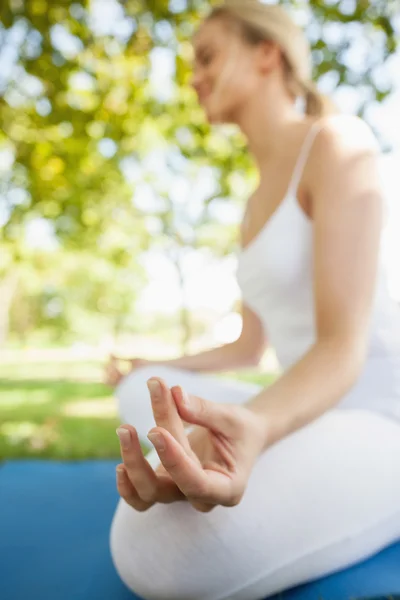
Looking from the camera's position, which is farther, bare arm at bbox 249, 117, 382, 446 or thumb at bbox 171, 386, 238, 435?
bare arm at bbox 249, 117, 382, 446

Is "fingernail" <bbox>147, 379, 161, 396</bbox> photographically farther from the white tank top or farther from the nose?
the nose

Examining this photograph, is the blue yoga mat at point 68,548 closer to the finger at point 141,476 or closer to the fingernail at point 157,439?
the finger at point 141,476

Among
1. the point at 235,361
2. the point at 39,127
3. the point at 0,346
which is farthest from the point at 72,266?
the point at 235,361

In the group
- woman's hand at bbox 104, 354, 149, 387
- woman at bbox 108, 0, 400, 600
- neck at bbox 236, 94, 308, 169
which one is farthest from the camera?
woman's hand at bbox 104, 354, 149, 387

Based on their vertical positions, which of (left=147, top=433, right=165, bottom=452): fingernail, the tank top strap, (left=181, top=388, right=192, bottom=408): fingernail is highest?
the tank top strap

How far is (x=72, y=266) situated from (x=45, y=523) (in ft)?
76.3

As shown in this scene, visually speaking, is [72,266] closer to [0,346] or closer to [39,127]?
[0,346]

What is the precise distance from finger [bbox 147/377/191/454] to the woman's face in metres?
1.04

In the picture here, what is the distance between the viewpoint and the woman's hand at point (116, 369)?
187cm

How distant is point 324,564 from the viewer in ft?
3.91

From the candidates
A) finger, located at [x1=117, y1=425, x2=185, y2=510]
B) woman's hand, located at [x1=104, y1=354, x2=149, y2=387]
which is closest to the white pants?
finger, located at [x1=117, y1=425, x2=185, y2=510]

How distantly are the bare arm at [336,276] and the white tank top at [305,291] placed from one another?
8cm

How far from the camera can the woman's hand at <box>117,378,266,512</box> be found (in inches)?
29.8

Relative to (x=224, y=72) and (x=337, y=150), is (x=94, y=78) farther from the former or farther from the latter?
(x=337, y=150)
